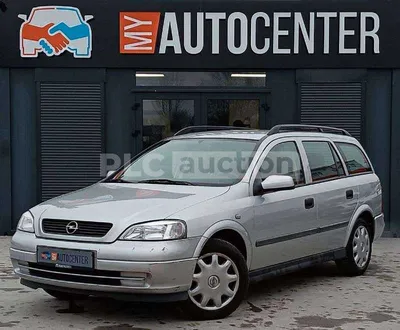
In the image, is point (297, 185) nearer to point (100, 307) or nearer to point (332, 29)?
point (100, 307)

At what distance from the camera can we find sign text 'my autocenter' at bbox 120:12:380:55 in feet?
34.8

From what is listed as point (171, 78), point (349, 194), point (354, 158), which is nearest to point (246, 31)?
point (171, 78)

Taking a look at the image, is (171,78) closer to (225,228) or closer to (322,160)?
(322,160)

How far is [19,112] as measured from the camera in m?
10.8

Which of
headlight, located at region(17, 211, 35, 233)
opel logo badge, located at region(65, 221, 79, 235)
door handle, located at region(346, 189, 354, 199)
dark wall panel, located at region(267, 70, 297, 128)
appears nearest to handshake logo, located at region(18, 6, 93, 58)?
dark wall panel, located at region(267, 70, 297, 128)

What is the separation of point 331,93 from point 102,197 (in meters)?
6.18

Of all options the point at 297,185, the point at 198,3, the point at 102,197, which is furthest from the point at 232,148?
the point at 198,3

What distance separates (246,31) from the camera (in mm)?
10633

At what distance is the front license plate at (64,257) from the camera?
510cm

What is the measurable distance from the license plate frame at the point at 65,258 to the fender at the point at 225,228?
A: 873 millimetres

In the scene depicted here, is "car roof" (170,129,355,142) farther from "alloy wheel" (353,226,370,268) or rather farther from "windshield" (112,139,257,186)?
"alloy wheel" (353,226,370,268)

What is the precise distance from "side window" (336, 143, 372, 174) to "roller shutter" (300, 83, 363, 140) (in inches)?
109

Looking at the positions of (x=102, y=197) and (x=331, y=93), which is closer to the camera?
(x=102, y=197)

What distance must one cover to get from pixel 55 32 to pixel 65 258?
638 cm
